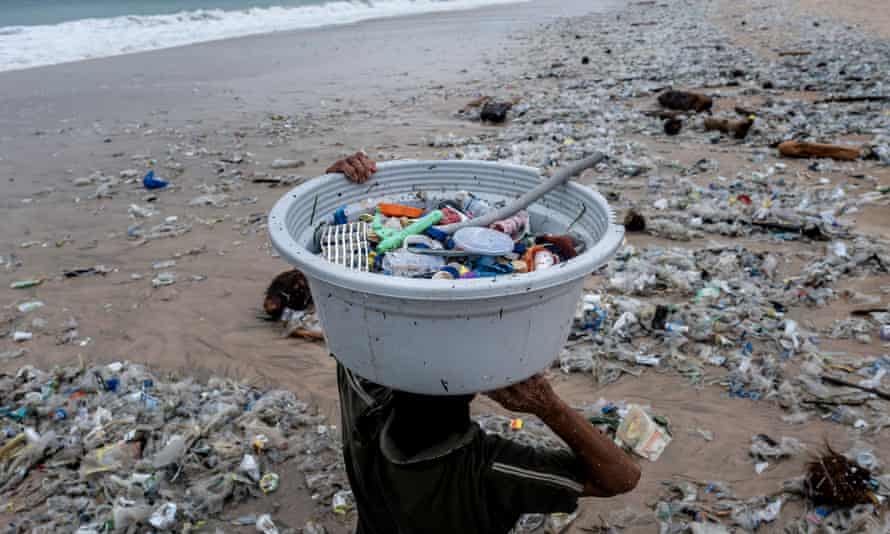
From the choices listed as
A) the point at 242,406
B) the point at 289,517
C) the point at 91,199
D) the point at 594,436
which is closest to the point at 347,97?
the point at 91,199

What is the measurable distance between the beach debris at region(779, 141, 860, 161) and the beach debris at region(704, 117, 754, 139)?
779 mm

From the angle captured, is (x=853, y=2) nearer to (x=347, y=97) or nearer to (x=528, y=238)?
(x=347, y=97)

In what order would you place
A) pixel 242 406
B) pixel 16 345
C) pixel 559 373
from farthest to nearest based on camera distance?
pixel 16 345, pixel 559 373, pixel 242 406

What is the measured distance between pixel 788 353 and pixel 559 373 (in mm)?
1391

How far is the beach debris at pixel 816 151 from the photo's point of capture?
670 centimetres

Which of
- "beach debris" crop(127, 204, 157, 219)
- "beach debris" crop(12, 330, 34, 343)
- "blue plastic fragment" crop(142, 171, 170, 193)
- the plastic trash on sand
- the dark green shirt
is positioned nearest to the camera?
the dark green shirt

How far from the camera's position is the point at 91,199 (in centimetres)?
668

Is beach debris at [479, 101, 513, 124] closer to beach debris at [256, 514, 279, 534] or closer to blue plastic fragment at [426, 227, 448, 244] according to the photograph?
beach debris at [256, 514, 279, 534]

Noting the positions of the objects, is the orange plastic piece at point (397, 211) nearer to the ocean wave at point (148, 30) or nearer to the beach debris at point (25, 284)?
the beach debris at point (25, 284)

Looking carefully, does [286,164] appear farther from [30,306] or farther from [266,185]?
[30,306]

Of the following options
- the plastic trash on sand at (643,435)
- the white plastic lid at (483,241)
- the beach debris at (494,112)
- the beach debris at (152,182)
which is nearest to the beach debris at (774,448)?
the plastic trash on sand at (643,435)

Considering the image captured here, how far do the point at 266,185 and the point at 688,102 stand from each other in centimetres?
611

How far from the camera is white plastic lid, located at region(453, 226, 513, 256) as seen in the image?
1640 mm

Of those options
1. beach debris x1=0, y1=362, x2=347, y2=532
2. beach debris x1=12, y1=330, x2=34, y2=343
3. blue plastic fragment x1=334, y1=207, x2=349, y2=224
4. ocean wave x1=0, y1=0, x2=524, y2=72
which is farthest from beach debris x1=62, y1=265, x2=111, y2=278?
ocean wave x1=0, y1=0, x2=524, y2=72
